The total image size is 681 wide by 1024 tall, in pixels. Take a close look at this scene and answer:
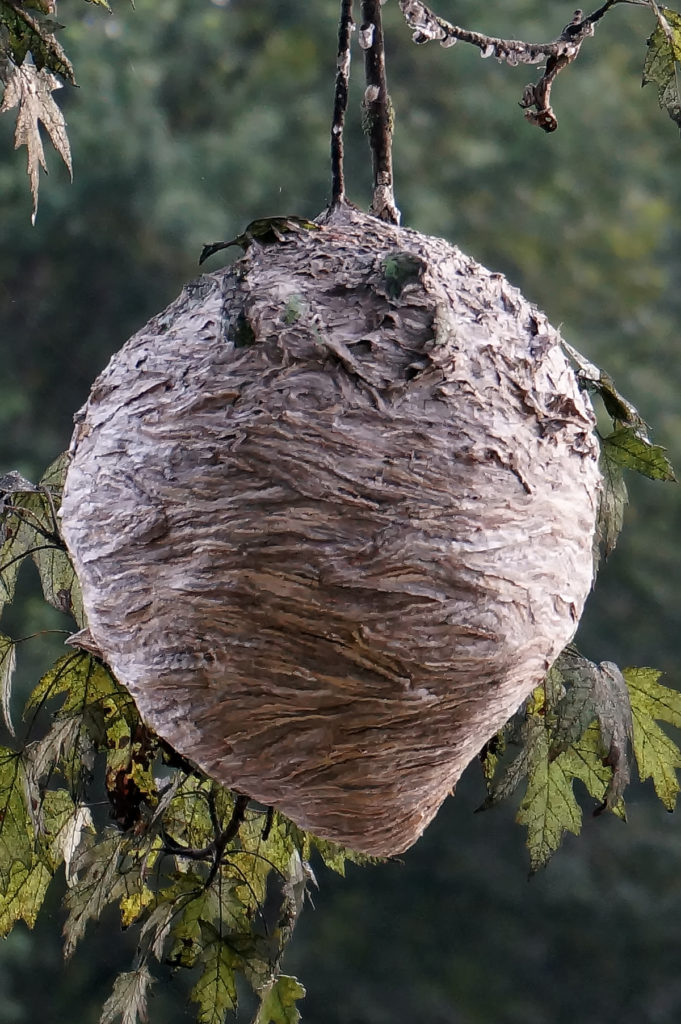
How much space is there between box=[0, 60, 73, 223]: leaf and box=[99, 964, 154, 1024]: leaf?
53 centimetres

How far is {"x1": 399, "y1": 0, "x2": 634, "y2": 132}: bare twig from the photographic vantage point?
0.76 m

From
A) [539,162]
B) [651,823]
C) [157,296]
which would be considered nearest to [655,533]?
[651,823]

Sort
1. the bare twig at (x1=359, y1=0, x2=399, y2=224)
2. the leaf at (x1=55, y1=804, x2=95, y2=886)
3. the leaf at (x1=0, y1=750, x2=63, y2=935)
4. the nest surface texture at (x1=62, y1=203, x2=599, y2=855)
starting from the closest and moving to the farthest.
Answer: the nest surface texture at (x1=62, y1=203, x2=599, y2=855)
the bare twig at (x1=359, y1=0, x2=399, y2=224)
the leaf at (x1=0, y1=750, x2=63, y2=935)
the leaf at (x1=55, y1=804, x2=95, y2=886)

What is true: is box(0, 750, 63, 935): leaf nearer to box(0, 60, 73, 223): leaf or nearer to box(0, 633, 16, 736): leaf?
box(0, 633, 16, 736): leaf

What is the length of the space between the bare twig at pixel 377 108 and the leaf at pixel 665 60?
0.19 meters

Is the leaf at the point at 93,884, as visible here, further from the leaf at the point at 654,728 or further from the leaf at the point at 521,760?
the leaf at the point at 654,728

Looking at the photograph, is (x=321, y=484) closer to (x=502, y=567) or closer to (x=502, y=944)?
(x=502, y=567)

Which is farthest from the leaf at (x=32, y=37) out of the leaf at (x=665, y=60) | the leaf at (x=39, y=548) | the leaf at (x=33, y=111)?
the leaf at (x=665, y=60)

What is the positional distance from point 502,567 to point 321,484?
0.35 ft

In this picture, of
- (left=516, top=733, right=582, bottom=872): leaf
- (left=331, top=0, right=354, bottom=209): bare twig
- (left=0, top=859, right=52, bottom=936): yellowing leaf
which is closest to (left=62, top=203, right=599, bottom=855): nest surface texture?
(left=331, top=0, right=354, bottom=209): bare twig

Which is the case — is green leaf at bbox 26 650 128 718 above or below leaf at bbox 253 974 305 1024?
above

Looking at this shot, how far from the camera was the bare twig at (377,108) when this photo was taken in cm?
71

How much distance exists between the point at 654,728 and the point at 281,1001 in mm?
339

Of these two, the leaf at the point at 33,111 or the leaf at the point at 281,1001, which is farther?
the leaf at the point at 281,1001
